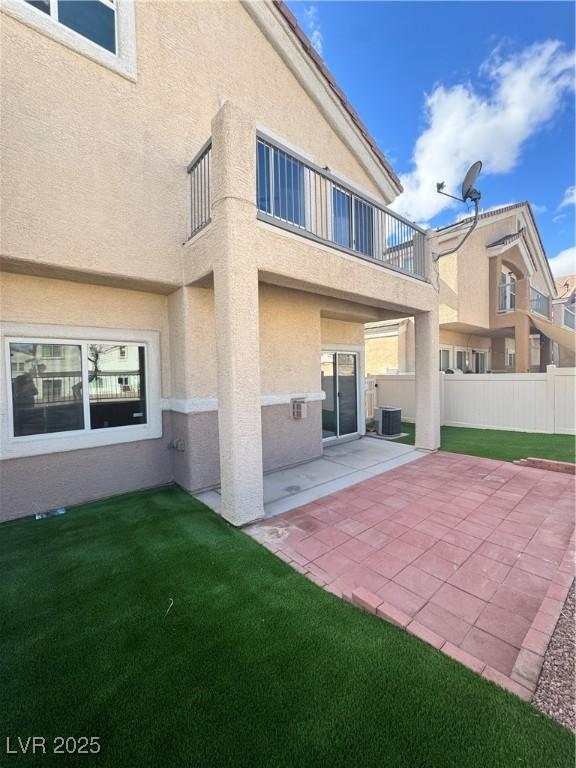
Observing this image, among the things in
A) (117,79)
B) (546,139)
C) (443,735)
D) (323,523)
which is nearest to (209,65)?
(117,79)

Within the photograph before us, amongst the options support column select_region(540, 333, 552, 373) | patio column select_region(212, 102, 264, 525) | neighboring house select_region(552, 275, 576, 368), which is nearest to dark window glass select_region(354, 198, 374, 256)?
patio column select_region(212, 102, 264, 525)

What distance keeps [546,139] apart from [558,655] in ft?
78.2

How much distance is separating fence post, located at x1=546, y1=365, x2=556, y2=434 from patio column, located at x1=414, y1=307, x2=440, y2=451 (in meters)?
4.33

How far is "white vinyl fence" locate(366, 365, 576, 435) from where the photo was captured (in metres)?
10.0

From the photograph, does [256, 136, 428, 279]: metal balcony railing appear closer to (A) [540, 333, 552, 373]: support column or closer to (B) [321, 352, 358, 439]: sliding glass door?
(B) [321, 352, 358, 439]: sliding glass door

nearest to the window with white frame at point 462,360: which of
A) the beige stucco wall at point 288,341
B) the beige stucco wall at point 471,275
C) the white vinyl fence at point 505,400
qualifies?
the beige stucco wall at point 471,275

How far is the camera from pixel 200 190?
19.3 ft

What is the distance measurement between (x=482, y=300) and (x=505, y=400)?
8.40 m

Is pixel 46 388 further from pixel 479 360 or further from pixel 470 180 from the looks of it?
pixel 479 360

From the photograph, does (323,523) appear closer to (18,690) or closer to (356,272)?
(18,690)

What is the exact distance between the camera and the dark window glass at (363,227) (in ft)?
25.6

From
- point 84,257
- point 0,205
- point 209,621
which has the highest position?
point 0,205

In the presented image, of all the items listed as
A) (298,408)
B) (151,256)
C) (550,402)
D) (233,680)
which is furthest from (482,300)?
(233,680)

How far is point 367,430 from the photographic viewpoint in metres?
11.9
